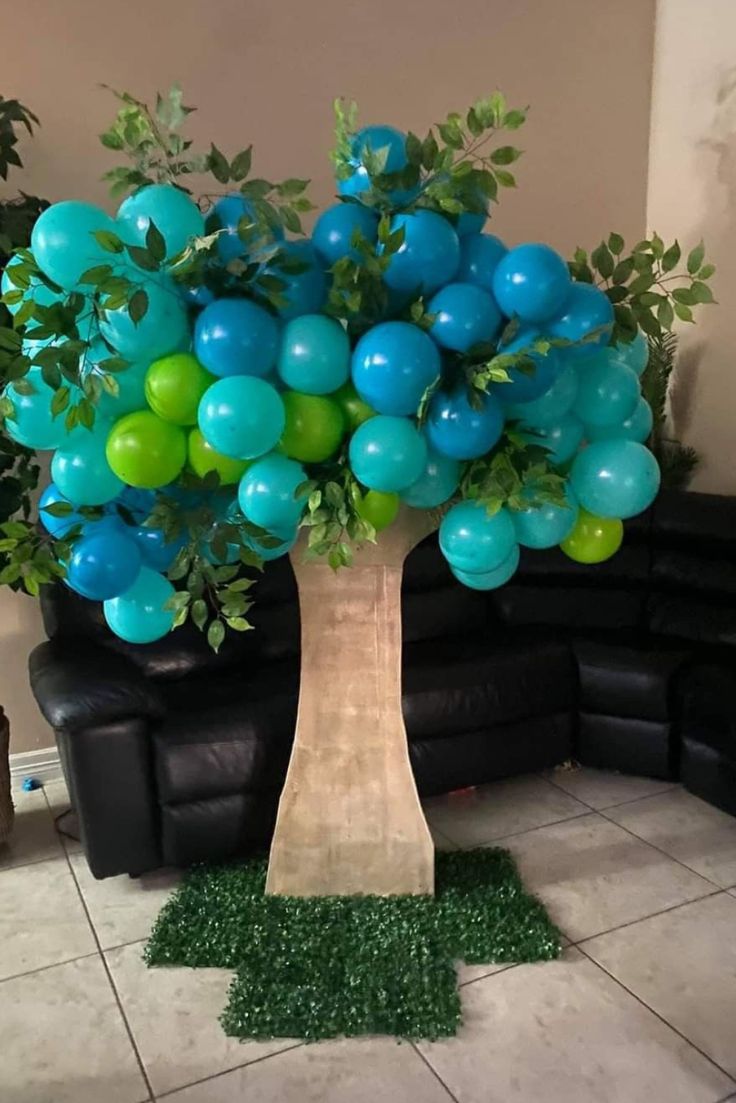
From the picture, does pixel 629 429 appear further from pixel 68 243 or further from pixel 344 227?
pixel 68 243

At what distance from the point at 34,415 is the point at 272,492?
0.46 metres

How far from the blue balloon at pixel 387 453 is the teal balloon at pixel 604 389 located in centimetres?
40

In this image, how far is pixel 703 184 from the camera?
3.72 m

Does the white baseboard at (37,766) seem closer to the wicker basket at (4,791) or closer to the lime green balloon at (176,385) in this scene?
the wicker basket at (4,791)

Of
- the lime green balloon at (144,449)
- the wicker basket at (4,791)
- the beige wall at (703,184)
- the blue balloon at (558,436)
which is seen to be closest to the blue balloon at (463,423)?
the blue balloon at (558,436)

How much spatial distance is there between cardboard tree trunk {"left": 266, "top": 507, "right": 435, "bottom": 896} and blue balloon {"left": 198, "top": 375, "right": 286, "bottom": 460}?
54 centimetres

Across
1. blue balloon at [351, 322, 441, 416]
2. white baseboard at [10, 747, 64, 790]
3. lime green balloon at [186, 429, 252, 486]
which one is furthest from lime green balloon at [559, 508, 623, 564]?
white baseboard at [10, 747, 64, 790]

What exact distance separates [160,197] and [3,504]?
1.18m

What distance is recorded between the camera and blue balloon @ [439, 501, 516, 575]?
1810mm

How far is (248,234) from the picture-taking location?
5.22 ft

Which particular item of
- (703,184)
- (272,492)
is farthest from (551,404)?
(703,184)

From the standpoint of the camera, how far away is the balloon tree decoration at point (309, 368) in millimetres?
1607

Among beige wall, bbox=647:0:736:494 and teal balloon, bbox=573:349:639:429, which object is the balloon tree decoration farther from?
beige wall, bbox=647:0:736:494

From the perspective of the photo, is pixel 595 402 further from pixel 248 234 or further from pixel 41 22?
pixel 41 22
